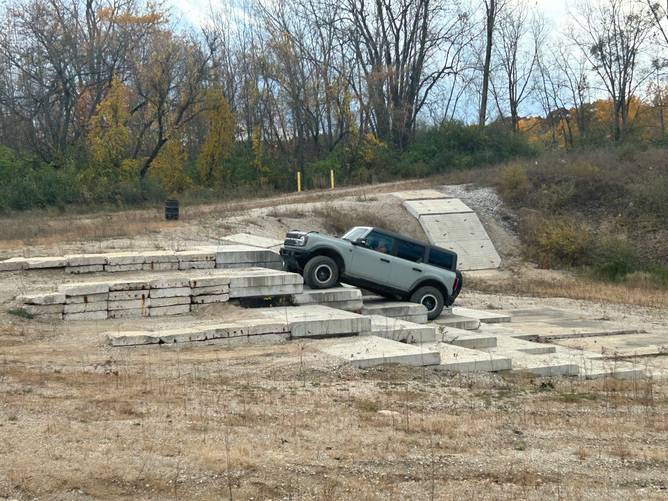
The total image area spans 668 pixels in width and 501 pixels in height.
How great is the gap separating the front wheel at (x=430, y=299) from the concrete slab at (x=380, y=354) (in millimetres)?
4816

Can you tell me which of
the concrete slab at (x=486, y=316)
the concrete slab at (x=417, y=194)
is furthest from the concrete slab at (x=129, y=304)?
the concrete slab at (x=417, y=194)

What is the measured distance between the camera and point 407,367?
473 inches

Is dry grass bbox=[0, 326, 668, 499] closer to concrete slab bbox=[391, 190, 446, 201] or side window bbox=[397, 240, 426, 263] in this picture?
side window bbox=[397, 240, 426, 263]

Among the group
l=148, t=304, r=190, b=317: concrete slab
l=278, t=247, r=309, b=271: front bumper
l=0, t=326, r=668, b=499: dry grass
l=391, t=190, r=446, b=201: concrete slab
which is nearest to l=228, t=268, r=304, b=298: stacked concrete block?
l=148, t=304, r=190, b=317: concrete slab

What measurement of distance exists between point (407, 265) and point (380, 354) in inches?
230

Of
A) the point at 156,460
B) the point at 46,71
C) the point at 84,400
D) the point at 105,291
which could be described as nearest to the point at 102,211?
the point at 46,71

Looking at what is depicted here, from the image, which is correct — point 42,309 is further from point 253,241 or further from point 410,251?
point 253,241

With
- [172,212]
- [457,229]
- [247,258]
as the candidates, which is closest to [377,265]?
[247,258]

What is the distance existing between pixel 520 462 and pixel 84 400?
458 cm

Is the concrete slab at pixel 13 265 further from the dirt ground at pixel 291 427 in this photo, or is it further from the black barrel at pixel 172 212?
the black barrel at pixel 172 212

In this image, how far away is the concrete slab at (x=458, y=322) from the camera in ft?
57.3

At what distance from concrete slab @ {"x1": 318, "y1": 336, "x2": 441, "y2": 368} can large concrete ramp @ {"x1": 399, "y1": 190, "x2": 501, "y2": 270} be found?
1902 cm

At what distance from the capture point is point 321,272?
17172 millimetres

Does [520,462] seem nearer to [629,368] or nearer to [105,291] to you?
[629,368]
